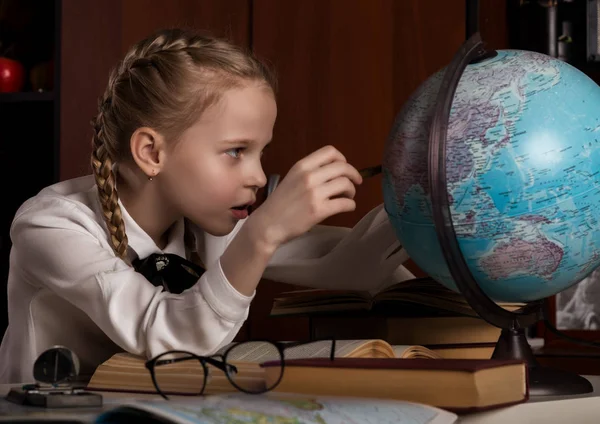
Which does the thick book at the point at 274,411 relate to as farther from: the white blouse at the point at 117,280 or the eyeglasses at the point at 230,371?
the white blouse at the point at 117,280

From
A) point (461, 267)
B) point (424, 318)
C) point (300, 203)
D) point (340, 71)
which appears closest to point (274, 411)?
point (461, 267)

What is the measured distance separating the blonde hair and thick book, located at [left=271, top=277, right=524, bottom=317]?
331 millimetres

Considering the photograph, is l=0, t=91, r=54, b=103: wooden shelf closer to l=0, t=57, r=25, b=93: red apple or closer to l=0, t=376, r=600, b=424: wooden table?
l=0, t=57, r=25, b=93: red apple

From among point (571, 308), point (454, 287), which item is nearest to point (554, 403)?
point (454, 287)

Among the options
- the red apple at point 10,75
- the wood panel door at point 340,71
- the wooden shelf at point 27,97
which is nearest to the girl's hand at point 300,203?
the wood panel door at point 340,71

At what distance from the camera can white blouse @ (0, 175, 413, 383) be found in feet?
4.47

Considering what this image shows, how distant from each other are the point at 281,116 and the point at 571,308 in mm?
951

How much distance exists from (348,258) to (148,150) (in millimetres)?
415

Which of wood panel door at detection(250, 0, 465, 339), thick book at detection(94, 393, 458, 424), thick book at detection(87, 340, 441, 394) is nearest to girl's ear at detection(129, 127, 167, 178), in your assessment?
thick book at detection(87, 340, 441, 394)

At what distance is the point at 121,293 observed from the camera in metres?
1.41

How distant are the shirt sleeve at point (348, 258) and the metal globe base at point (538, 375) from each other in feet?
1.28

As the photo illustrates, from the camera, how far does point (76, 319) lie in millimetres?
1709

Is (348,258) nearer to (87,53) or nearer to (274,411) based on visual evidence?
(274,411)

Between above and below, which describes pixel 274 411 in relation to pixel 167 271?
above
